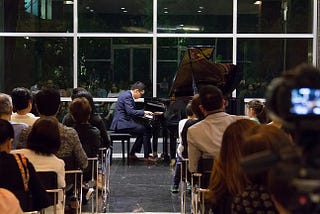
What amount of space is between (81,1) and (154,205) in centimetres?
593

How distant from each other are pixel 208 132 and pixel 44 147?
4.34 feet

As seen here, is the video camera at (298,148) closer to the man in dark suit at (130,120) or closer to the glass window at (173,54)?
the man in dark suit at (130,120)

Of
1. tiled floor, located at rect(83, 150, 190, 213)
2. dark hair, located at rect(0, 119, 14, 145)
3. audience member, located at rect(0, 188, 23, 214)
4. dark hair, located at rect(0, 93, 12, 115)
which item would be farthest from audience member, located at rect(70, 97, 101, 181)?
audience member, located at rect(0, 188, 23, 214)

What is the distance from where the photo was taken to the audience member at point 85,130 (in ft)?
18.3

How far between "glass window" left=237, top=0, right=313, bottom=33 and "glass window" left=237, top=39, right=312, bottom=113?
218 millimetres

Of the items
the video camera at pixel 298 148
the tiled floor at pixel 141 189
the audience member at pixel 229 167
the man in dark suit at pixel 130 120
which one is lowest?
the tiled floor at pixel 141 189

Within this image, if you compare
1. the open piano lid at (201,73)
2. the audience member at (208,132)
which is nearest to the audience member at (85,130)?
the audience member at (208,132)

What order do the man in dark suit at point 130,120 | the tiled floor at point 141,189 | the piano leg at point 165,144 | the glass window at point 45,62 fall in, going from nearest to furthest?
the tiled floor at point 141,189 → the man in dark suit at point 130,120 → the piano leg at point 165,144 → the glass window at point 45,62

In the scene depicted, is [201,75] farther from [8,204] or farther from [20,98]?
[8,204]

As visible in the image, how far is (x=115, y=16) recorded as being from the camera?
11.4 m

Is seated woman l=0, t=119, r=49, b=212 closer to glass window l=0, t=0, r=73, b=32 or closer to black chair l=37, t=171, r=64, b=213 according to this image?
black chair l=37, t=171, r=64, b=213

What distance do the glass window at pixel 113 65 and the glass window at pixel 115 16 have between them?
0.23m

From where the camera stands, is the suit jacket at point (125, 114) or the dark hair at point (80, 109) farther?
the suit jacket at point (125, 114)

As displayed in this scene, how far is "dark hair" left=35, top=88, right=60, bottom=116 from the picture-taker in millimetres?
4824
